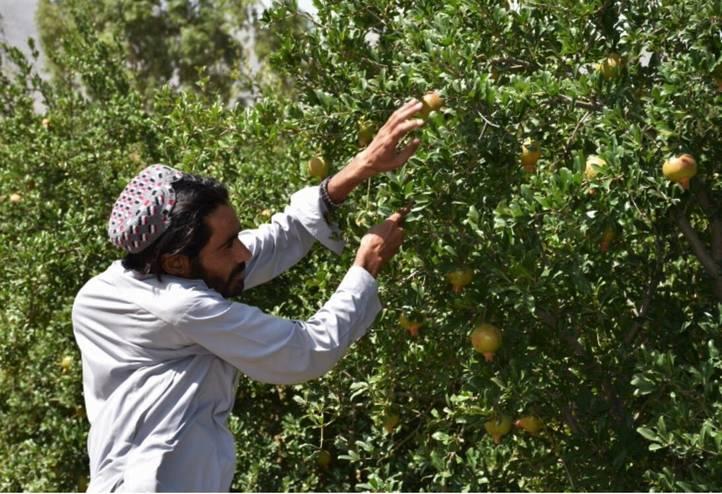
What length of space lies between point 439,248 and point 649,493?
2.77ft

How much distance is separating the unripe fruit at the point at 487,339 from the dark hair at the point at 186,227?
714 mm

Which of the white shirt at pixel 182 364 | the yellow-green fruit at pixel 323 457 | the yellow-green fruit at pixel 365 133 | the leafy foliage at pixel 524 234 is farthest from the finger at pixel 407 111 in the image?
the yellow-green fruit at pixel 323 457

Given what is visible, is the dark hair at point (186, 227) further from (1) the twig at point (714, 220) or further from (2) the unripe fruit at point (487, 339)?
(1) the twig at point (714, 220)

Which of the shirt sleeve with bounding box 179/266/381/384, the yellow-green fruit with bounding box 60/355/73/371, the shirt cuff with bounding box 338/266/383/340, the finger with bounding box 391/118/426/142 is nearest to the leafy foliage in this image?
the finger with bounding box 391/118/426/142

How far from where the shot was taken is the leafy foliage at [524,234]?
2486 millimetres

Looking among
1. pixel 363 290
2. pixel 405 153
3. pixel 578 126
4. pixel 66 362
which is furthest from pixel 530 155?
pixel 66 362

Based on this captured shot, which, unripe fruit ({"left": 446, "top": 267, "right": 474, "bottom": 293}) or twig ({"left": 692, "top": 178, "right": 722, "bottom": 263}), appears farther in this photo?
twig ({"left": 692, "top": 178, "right": 722, "bottom": 263})

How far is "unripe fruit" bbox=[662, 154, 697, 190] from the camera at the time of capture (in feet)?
7.97

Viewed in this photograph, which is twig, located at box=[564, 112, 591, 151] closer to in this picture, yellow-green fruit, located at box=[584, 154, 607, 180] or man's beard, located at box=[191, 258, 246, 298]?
yellow-green fruit, located at box=[584, 154, 607, 180]

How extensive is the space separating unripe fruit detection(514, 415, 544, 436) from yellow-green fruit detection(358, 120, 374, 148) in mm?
884

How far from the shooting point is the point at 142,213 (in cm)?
228

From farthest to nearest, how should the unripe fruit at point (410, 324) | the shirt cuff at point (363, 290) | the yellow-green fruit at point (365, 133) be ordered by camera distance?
the yellow-green fruit at point (365, 133)
the unripe fruit at point (410, 324)
the shirt cuff at point (363, 290)

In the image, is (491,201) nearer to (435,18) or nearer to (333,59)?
(435,18)

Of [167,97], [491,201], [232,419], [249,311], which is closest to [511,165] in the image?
[491,201]
